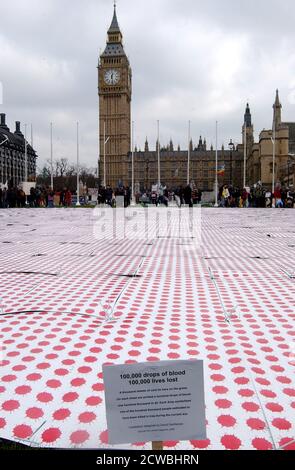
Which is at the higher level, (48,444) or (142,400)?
(142,400)

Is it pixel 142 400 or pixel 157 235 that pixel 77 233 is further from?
pixel 142 400

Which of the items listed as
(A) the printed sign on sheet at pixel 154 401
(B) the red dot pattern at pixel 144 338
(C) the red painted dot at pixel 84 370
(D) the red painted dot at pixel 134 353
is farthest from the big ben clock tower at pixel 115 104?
(A) the printed sign on sheet at pixel 154 401

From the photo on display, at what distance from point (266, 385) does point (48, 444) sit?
4.30 feet

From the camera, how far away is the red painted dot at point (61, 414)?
2.33 m

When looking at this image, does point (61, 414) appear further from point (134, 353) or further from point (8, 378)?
point (134, 353)

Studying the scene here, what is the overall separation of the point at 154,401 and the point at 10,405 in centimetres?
120

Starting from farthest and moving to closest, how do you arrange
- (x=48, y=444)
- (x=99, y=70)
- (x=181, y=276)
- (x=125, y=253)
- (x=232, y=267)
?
(x=99, y=70), (x=125, y=253), (x=232, y=267), (x=181, y=276), (x=48, y=444)

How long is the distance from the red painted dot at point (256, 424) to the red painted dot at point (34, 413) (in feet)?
3.50

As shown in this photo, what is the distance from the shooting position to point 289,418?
233 centimetres

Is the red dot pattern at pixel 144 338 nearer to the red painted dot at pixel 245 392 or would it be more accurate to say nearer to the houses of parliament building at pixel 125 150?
the red painted dot at pixel 245 392

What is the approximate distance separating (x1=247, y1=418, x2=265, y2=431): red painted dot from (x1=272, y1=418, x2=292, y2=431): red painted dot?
61 millimetres

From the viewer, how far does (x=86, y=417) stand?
2.35 m

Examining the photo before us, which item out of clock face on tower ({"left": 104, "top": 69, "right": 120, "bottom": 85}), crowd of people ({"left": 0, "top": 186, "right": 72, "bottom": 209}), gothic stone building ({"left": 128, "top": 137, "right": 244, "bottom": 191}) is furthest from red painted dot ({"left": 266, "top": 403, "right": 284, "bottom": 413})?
gothic stone building ({"left": 128, "top": 137, "right": 244, "bottom": 191})
